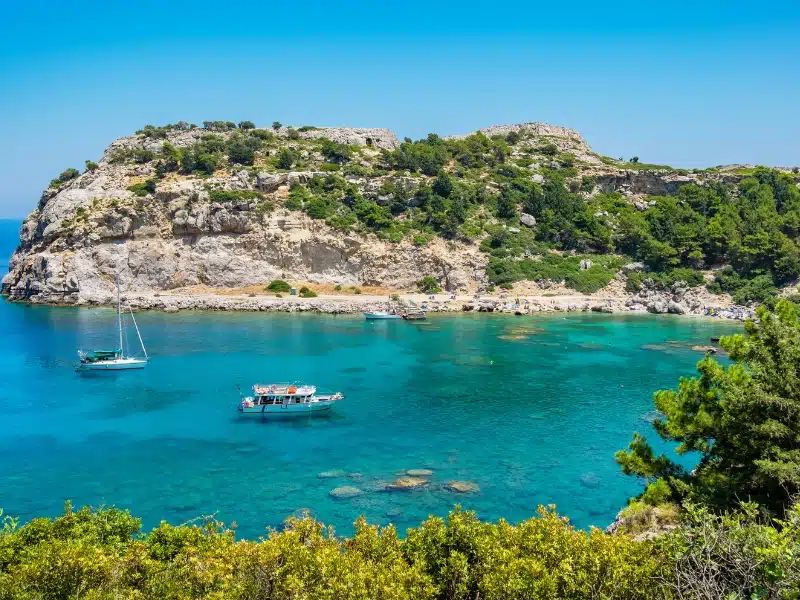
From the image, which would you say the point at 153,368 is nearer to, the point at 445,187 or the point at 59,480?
the point at 59,480

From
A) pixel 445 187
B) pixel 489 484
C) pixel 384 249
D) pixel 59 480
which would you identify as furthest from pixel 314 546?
pixel 445 187

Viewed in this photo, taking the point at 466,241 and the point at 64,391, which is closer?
the point at 64,391

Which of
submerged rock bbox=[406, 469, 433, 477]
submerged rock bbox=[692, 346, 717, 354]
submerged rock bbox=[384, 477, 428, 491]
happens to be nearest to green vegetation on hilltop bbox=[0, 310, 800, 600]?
submerged rock bbox=[384, 477, 428, 491]

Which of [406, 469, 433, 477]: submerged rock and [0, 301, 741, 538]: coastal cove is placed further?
[406, 469, 433, 477]: submerged rock

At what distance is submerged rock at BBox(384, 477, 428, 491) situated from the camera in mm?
22670

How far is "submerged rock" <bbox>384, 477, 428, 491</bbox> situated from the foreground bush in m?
9.88

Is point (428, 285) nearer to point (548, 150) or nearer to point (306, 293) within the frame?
point (306, 293)

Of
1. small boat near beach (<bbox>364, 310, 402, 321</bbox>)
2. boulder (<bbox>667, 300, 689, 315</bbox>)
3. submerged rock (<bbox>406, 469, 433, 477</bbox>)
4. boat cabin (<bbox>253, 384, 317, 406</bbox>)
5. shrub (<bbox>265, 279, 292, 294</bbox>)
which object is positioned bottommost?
submerged rock (<bbox>406, 469, 433, 477</bbox>)

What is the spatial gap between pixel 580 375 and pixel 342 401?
48.3 ft

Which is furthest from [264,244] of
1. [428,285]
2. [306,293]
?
[428,285]

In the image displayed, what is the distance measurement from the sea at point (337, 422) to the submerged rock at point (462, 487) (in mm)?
366

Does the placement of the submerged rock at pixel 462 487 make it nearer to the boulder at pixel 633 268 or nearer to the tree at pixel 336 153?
the boulder at pixel 633 268

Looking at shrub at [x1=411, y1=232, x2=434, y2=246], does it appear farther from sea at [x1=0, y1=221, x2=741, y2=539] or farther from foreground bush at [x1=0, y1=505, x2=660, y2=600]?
foreground bush at [x1=0, y1=505, x2=660, y2=600]

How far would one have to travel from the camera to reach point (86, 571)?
10969 millimetres
